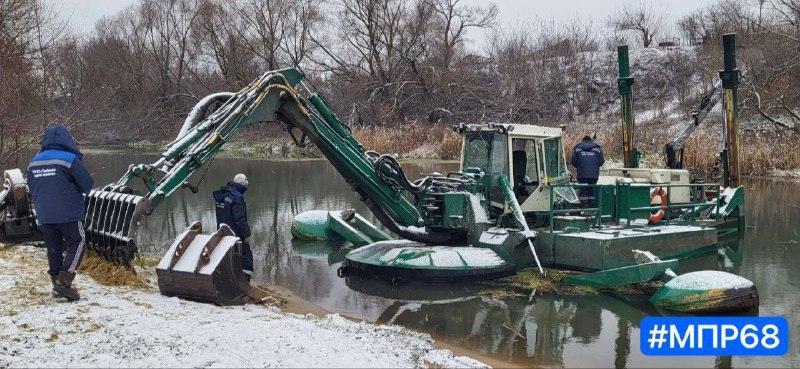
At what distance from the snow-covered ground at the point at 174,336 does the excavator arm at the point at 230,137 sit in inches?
37.2

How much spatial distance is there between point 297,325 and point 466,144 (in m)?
5.73

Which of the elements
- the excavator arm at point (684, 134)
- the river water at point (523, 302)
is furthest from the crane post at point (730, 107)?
the river water at point (523, 302)

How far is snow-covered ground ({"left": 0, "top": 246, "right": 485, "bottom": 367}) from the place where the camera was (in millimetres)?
5371

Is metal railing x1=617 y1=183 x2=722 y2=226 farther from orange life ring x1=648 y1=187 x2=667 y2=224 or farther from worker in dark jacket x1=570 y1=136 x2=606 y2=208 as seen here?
worker in dark jacket x1=570 y1=136 x2=606 y2=208

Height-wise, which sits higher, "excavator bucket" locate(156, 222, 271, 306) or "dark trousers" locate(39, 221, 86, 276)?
"dark trousers" locate(39, 221, 86, 276)

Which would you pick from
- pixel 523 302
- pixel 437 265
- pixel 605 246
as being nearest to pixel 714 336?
pixel 523 302

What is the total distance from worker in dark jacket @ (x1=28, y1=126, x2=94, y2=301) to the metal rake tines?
0.83 metres

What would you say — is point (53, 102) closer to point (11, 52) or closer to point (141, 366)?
point (11, 52)

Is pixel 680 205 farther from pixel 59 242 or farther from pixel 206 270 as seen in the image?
pixel 59 242

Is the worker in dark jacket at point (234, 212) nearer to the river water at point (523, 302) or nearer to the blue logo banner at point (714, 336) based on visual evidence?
the river water at point (523, 302)

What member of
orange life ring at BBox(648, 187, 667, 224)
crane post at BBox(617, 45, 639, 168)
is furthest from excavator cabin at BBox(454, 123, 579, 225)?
crane post at BBox(617, 45, 639, 168)

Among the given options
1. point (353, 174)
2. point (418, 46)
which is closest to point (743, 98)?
point (418, 46)

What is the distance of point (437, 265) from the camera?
9.80 m

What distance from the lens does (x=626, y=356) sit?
7043 mm
